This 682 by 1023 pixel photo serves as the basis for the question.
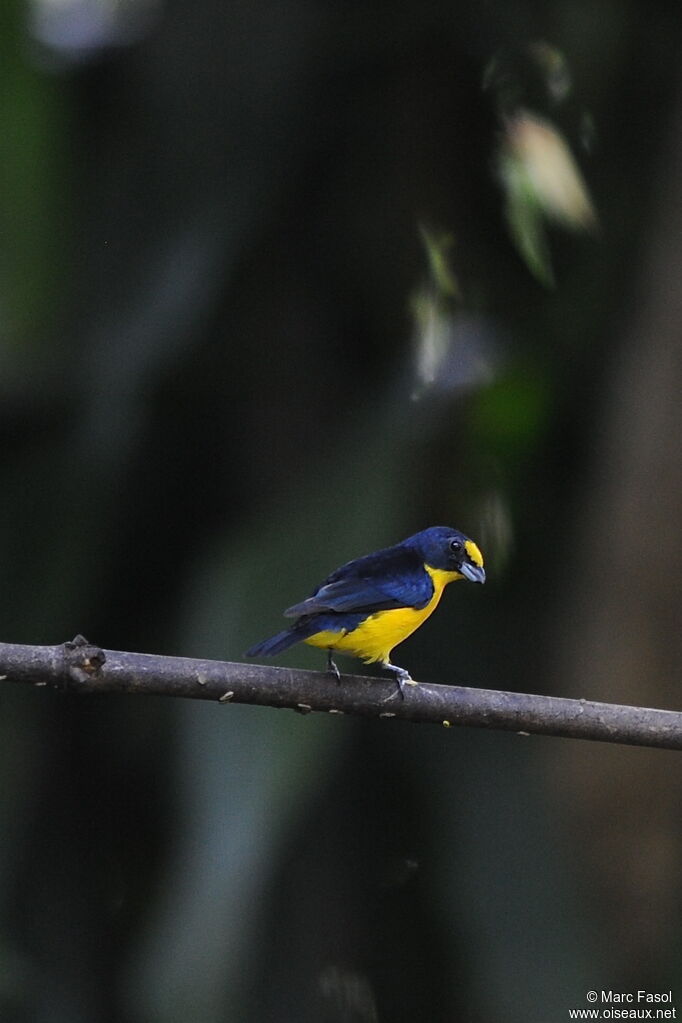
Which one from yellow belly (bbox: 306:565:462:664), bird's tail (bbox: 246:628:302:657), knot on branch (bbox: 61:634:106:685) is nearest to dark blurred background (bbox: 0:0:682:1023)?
yellow belly (bbox: 306:565:462:664)

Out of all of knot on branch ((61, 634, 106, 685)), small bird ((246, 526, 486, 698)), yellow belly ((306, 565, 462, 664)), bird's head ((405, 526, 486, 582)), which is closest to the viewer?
knot on branch ((61, 634, 106, 685))

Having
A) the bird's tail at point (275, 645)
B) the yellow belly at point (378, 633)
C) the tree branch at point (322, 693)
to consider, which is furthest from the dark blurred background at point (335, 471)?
the tree branch at point (322, 693)

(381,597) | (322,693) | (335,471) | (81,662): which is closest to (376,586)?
(381,597)

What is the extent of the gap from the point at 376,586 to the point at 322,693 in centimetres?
52

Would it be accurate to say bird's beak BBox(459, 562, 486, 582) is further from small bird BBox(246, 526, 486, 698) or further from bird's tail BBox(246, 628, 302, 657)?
bird's tail BBox(246, 628, 302, 657)

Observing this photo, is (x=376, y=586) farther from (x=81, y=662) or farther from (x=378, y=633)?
(x=81, y=662)

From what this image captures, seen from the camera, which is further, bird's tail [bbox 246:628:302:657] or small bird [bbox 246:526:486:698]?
small bird [bbox 246:526:486:698]

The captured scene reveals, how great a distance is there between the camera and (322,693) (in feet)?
8.17

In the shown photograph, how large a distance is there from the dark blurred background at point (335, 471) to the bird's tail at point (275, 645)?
1436 mm

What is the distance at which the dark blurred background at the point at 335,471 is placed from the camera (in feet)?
15.1

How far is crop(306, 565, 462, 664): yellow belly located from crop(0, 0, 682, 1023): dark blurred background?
3.80ft

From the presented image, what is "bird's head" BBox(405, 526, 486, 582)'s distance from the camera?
3188 millimetres

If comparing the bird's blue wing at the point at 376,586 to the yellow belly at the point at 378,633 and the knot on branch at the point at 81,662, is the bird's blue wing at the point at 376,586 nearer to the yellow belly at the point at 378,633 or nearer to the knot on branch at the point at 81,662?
the yellow belly at the point at 378,633

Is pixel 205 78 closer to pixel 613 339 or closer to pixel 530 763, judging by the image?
pixel 613 339
